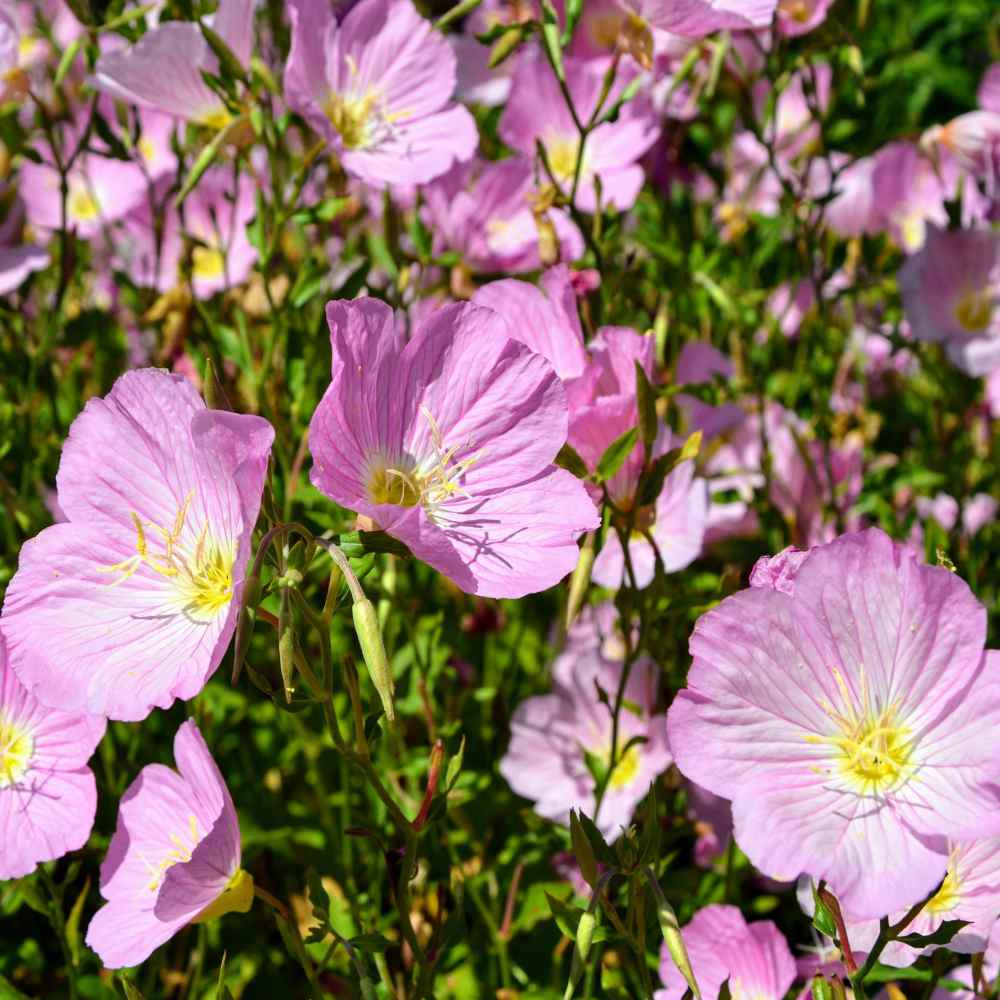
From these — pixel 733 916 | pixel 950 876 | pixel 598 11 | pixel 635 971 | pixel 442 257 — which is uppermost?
pixel 598 11

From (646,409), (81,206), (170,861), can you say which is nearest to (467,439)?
(646,409)

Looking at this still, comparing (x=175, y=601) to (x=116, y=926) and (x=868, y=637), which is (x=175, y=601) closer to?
(x=116, y=926)

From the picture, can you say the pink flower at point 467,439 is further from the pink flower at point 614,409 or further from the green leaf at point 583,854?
the green leaf at point 583,854

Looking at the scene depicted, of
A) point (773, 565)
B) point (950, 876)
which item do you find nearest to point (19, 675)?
point (773, 565)

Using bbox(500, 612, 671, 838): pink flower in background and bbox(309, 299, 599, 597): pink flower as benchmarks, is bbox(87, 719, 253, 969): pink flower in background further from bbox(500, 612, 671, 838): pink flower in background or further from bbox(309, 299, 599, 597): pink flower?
bbox(500, 612, 671, 838): pink flower in background

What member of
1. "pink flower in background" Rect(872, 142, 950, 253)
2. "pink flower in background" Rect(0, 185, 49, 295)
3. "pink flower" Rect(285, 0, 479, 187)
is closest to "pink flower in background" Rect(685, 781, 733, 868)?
"pink flower" Rect(285, 0, 479, 187)
